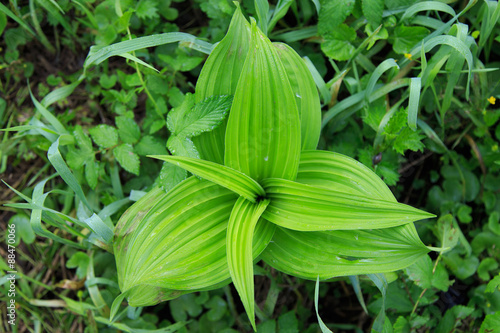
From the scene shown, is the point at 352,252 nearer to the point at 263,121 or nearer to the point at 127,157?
the point at 263,121

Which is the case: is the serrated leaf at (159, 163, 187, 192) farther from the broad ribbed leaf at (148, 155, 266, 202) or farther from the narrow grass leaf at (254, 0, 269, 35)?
the narrow grass leaf at (254, 0, 269, 35)

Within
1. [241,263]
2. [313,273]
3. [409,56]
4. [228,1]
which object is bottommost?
[313,273]

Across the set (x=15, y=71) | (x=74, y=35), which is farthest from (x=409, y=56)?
(x=15, y=71)

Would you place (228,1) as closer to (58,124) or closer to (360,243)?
(58,124)

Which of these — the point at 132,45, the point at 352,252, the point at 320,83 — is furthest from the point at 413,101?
the point at 132,45

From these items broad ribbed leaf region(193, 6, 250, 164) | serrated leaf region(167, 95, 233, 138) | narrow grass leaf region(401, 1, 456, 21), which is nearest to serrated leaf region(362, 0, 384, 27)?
narrow grass leaf region(401, 1, 456, 21)

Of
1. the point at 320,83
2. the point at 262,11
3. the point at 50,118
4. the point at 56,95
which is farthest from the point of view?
the point at 56,95
